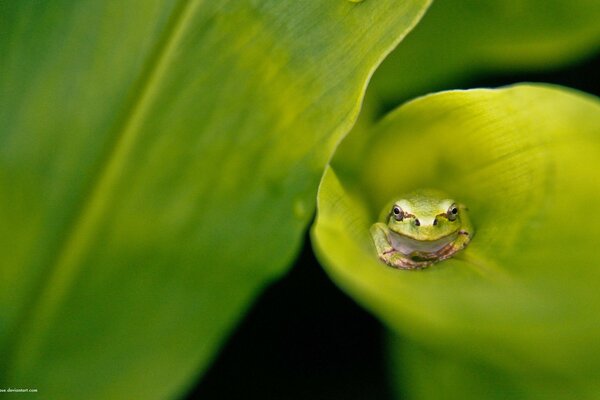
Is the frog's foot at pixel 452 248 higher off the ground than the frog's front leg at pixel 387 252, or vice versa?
the frog's foot at pixel 452 248

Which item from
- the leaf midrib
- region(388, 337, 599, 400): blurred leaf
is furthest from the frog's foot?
the leaf midrib

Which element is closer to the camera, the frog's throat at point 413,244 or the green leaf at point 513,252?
the green leaf at point 513,252

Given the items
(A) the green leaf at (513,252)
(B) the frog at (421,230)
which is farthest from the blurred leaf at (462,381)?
(B) the frog at (421,230)

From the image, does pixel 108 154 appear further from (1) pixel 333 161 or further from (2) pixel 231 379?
(2) pixel 231 379

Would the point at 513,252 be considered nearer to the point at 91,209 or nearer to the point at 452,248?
the point at 452,248

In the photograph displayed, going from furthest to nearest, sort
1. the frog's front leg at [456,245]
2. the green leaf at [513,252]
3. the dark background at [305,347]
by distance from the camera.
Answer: the dark background at [305,347] < the frog's front leg at [456,245] < the green leaf at [513,252]

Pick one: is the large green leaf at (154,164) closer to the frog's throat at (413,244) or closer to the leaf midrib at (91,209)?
the leaf midrib at (91,209)
